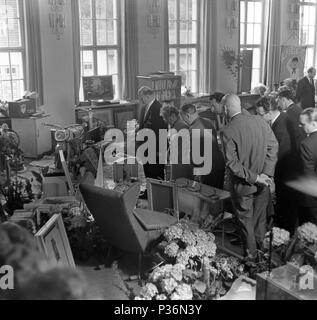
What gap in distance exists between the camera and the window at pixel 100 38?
32.1ft

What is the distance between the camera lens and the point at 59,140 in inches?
243

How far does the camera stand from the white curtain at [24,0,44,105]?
8.77 metres

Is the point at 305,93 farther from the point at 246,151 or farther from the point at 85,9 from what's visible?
the point at 246,151

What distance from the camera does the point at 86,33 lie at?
986 cm

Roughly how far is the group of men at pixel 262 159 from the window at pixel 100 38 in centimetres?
527

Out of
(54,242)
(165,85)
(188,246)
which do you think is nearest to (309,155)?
(188,246)

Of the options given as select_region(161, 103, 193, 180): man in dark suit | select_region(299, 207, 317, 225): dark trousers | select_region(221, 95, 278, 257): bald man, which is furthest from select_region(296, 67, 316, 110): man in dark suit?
select_region(221, 95, 278, 257): bald man

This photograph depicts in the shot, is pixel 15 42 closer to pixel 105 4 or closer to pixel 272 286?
pixel 105 4

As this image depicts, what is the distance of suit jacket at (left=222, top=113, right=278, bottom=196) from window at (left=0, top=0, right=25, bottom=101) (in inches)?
244

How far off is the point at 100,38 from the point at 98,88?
1.19m

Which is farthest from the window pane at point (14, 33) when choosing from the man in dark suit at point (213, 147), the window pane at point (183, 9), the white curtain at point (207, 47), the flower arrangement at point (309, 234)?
the flower arrangement at point (309, 234)

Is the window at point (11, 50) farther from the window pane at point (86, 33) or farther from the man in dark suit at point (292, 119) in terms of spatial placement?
the man in dark suit at point (292, 119)

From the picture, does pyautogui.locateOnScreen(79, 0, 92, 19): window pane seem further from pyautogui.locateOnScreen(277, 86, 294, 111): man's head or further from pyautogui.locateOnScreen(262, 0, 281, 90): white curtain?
pyautogui.locateOnScreen(277, 86, 294, 111): man's head

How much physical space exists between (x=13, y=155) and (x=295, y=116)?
13.1 ft
